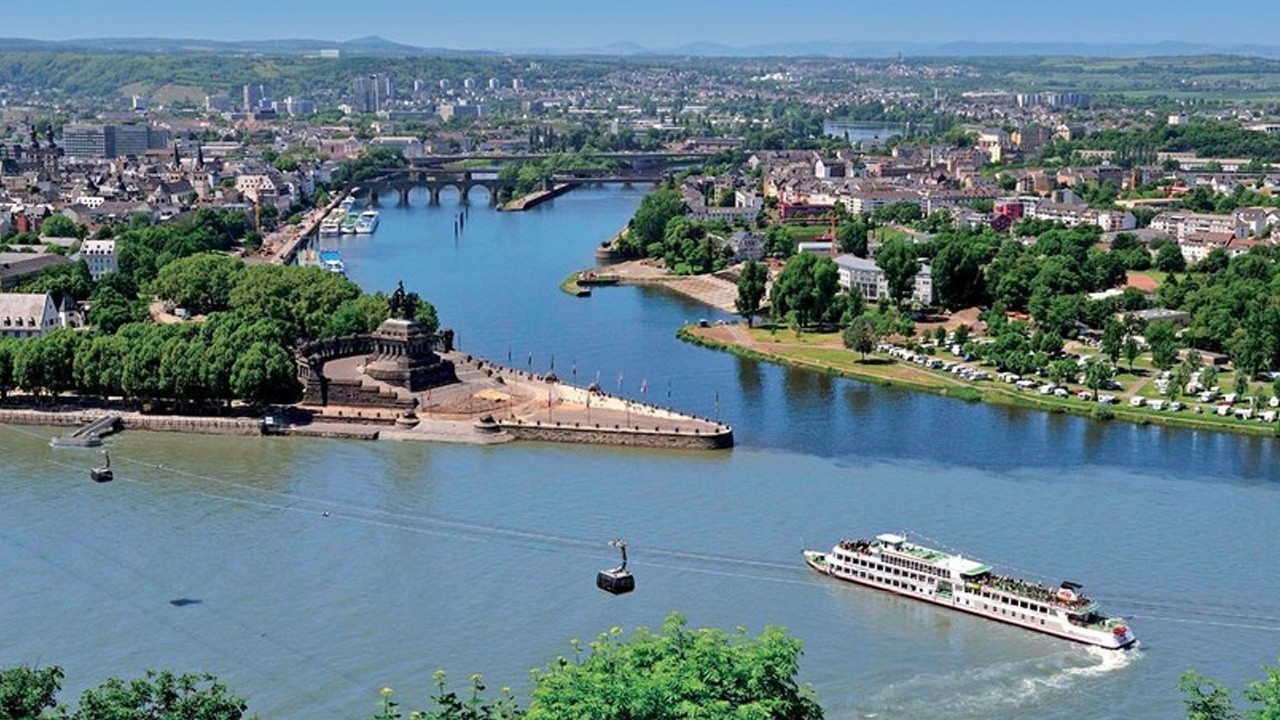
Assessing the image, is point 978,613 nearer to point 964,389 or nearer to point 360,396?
point 964,389

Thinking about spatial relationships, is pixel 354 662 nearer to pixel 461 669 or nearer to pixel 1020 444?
pixel 461 669

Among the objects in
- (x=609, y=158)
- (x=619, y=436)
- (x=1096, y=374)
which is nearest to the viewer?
(x=619, y=436)

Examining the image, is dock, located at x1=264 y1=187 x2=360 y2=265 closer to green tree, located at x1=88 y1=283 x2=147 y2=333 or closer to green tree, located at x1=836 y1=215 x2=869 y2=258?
green tree, located at x1=88 y1=283 x2=147 y2=333

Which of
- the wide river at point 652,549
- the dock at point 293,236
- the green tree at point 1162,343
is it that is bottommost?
the wide river at point 652,549

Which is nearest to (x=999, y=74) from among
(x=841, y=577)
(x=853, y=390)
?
(x=853, y=390)

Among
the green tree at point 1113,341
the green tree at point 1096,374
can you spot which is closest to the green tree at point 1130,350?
the green tree at point 1113,341

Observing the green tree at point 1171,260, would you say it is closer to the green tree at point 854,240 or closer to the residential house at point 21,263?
the green tree at point 854,240

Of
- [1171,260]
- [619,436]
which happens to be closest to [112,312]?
[619,436]
